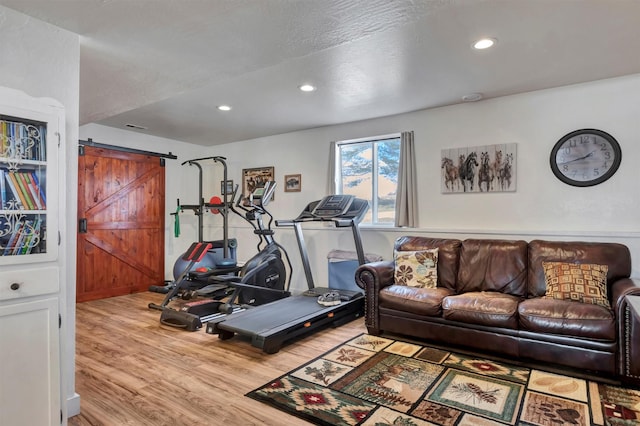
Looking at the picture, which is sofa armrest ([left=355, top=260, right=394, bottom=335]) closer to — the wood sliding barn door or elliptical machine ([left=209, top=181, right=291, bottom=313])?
elliptical machine ([left=209, top=181, right=291, bottom=313])

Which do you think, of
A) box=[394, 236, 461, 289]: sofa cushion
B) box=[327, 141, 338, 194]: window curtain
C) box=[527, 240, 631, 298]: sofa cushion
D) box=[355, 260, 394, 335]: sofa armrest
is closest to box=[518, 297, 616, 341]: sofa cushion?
box=[527, 240, 631, 298]: sofa cushion

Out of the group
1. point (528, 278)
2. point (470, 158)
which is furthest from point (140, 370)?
point (470, 158)

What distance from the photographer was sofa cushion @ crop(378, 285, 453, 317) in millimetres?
3271

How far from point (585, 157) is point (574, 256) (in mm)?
1066

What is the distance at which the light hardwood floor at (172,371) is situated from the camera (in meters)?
2.19

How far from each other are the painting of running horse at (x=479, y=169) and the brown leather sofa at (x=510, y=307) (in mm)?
711

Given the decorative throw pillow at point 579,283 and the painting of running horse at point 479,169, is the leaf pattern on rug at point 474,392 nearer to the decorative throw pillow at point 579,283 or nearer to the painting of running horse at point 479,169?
the decorative throw pillow at point 579,283

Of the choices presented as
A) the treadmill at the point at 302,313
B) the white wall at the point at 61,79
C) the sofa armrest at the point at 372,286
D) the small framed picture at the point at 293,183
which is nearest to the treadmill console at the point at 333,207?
the treadmill at the point at 302,313

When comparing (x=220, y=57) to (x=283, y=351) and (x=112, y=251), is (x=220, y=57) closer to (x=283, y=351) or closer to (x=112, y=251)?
(x=283, y=351)

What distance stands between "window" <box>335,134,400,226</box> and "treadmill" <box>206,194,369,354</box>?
54 centimetres

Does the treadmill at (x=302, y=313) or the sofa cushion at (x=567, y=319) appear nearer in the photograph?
the sofa cushion at (x=567, y=319)

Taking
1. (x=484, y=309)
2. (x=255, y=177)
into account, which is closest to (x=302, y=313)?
(x=484, y=309)

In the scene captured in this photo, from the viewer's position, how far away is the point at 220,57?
8.11 feet

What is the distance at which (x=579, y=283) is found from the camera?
117 inches
